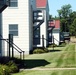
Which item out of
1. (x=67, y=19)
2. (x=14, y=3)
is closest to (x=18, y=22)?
(x=14, y=3)

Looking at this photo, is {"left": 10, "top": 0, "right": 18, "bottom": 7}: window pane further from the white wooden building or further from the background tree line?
the background tree line

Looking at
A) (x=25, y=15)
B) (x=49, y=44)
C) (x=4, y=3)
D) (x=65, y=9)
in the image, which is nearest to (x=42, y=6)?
(x=49, y=44)

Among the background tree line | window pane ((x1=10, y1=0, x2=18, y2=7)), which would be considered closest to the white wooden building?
window pane ((x1=10, y1=0, x2=18, y2=7))

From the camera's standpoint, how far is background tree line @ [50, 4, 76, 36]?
125025 millimetres

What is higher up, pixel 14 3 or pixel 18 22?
pixel 14 3

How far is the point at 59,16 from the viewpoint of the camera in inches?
6437

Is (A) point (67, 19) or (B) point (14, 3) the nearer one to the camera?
(B) point (14, 3)

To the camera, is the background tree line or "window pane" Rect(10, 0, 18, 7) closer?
"window pane" Rect(10, 0, 18, 7)

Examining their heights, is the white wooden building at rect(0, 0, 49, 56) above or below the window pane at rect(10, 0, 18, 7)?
below

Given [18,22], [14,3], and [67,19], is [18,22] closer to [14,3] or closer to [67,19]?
[14,3]

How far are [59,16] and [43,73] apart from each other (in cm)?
14553

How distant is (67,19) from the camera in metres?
147

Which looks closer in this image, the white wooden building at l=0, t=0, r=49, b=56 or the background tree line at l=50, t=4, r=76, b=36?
the white wooden building at l=0, t=0, r=49, b=56

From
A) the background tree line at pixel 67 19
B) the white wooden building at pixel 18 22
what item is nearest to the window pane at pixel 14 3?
the white wooden building at pixel 18 22
